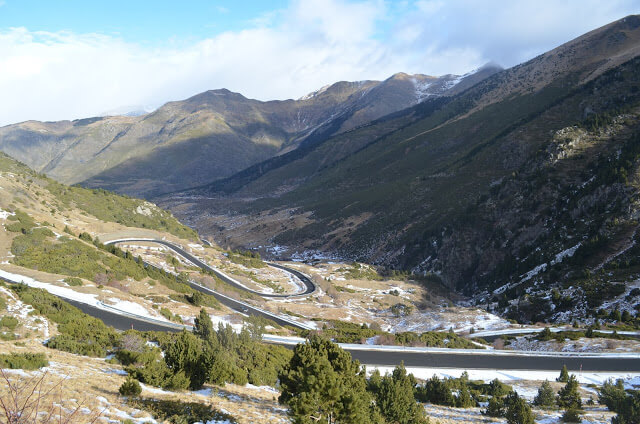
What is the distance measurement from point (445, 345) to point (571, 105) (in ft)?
250

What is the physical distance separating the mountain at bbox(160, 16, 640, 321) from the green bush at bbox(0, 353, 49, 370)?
40.9 metres

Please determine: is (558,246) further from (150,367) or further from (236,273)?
(150,367)

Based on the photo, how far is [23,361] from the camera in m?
11.2

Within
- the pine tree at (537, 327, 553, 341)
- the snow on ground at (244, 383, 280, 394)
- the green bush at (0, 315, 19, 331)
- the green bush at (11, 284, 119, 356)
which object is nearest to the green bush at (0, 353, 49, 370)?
the green bush at (11, 284, 119, 356)

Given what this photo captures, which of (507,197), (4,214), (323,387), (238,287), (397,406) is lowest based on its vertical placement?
(397,406)

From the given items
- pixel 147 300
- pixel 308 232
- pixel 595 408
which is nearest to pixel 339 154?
pixel 308 232

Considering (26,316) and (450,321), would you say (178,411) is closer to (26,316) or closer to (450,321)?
(26,316)

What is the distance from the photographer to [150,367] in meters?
12.1

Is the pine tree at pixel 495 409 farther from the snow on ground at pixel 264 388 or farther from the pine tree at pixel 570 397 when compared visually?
the snow on ground at pixel 264 388

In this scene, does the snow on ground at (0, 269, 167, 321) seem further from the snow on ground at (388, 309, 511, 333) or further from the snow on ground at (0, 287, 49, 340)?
the snow on ground at (388, 309, 511, 333)

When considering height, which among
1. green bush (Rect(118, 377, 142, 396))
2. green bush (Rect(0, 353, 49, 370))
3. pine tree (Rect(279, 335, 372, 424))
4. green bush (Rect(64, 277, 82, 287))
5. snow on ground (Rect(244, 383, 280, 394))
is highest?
green bush (Rect(64, 277, 82, 287))

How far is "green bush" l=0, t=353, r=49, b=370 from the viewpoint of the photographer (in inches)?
432

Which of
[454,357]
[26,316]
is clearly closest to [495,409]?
[454,357]

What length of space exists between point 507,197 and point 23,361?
219 feet
